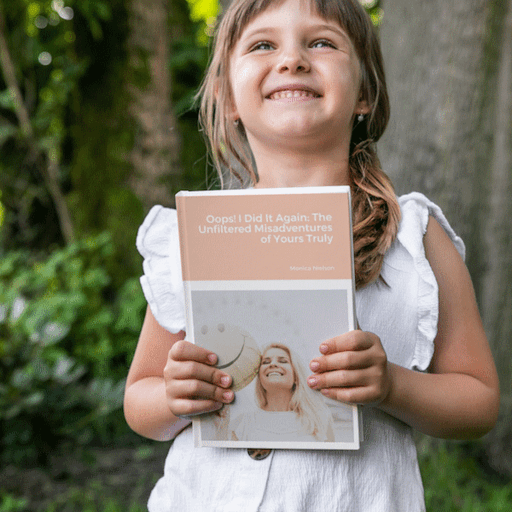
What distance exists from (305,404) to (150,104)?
3006mm

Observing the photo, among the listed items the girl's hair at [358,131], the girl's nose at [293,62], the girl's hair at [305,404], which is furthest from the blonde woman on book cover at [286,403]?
the girl's nose at [293,62]

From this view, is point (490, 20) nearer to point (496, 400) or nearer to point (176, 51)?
point (496, 400)

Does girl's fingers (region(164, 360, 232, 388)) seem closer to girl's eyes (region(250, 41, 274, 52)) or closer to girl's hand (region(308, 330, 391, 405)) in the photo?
girl's hand (region(308, 330, 391, 405))

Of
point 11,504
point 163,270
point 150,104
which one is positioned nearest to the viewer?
point 163,270

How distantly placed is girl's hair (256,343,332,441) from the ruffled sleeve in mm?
283

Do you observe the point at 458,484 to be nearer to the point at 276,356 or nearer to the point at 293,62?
the point at 276,356

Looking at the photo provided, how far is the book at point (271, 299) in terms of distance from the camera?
89 cm

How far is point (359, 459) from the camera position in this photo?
42.3 inches

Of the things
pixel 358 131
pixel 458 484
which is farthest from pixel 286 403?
pixel 458 484

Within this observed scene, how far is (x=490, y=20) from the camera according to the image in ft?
8.18

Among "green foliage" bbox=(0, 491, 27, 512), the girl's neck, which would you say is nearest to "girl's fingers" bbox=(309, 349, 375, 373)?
the girl's neck

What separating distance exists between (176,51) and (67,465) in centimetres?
291

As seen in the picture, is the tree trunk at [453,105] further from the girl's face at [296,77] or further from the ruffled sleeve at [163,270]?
the ruffled sleeve at [163,270]

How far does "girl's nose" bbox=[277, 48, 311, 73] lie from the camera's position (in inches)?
44.6
